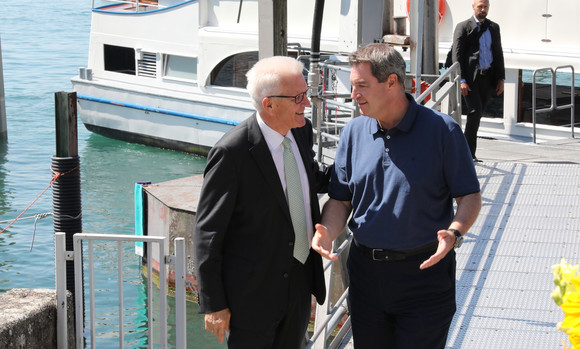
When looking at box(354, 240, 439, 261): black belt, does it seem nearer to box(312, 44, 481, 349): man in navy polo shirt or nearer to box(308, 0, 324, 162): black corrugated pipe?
box(312, 44, 481, 349): man in navy polo shirt

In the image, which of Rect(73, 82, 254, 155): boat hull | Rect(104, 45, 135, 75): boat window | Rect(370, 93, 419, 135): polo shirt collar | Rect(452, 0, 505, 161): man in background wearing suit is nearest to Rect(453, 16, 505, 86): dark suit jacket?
Rect(452, 0, 505, 161): man in background wearing suit

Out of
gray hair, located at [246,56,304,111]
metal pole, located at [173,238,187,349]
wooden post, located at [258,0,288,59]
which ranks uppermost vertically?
wooden post, located at [258,0,288,59]

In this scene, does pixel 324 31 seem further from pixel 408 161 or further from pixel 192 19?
pixel 408 161

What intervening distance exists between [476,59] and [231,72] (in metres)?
11.0

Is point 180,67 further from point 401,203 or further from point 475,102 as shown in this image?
point 401,203

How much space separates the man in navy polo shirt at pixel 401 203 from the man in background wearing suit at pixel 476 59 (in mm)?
5847

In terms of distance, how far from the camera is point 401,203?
343 cm

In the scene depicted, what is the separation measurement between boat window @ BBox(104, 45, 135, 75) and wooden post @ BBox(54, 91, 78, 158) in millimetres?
13467

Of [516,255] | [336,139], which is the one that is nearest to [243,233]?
[516,255]

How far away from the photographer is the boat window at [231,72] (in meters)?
19.6

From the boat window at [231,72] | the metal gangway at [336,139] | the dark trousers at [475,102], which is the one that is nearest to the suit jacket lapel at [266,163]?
the metal gangway at [336,139]

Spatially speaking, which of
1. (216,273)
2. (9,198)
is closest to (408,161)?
(216,273)

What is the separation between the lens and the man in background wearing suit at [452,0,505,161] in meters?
9.23

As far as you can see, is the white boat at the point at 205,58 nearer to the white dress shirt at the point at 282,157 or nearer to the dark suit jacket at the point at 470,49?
the dark suit jacket at the point at 470,49
